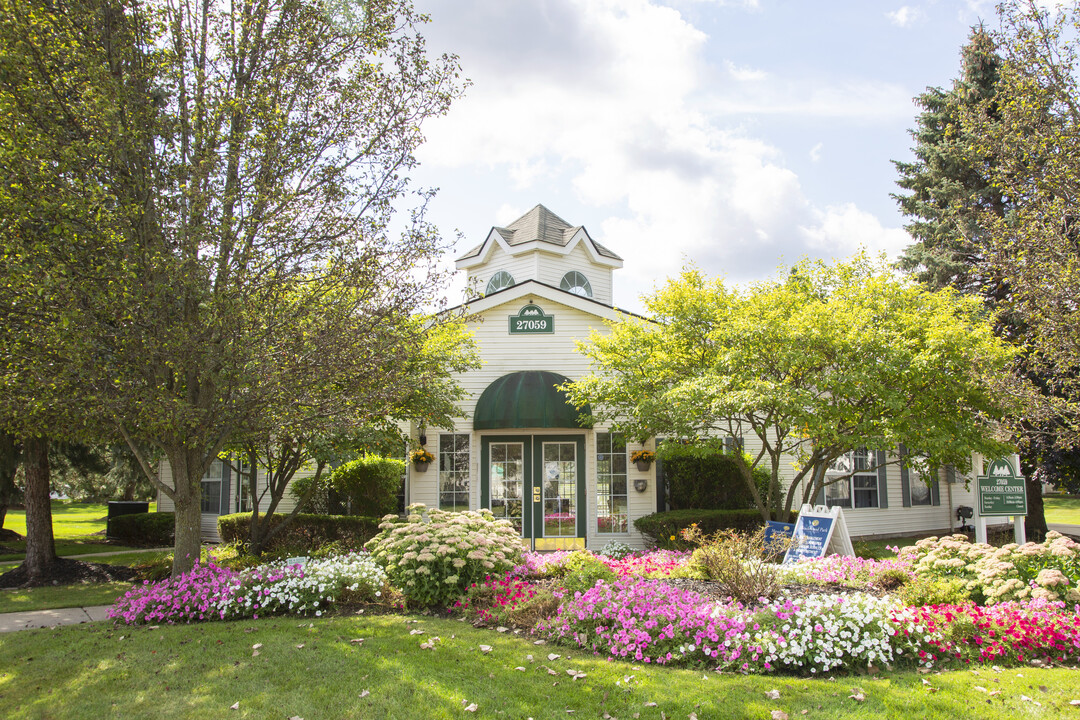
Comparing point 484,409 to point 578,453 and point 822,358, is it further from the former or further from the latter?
point 822,358

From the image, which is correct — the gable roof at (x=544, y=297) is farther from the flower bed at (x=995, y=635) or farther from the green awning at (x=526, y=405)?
the flower bed at (x=995, y=635)

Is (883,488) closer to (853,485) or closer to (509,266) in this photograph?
(853,485)

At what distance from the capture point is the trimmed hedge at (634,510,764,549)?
13.6 m

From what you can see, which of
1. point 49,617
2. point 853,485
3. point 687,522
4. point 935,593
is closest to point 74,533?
point 49,617

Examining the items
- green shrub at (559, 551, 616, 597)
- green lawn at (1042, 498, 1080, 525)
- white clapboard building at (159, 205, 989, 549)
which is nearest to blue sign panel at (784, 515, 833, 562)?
white clapboard building at (159, 205, 989, 549)

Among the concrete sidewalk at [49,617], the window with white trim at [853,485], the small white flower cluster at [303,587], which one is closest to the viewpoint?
the small white flower cluster at [303,587]

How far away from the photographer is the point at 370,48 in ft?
29.9

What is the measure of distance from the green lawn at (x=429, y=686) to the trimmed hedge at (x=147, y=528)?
11552 mm

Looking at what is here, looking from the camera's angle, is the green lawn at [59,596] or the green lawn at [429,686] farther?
the green lawn at [59,596]

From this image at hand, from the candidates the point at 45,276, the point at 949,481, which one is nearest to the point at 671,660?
the point at 45,276

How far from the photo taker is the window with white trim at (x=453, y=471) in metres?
15.2

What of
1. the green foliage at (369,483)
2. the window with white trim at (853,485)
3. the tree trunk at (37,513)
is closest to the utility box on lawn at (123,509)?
the tree trunk at (37,513)

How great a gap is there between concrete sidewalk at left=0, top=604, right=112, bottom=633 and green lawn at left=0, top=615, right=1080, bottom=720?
4.60 feet

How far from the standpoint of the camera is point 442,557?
8469 mm
